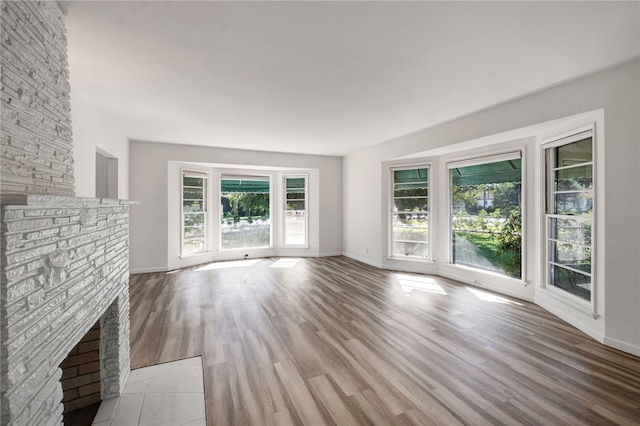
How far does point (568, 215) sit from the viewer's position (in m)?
3.20

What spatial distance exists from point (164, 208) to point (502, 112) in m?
5.76

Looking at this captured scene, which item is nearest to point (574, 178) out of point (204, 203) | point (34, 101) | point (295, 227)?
point (34, 101)

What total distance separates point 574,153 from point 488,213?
1418mm

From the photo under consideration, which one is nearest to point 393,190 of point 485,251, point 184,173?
point 485,251

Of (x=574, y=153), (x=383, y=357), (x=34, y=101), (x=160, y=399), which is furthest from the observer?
(x=574, y=153)

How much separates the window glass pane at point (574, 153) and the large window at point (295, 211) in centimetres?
487

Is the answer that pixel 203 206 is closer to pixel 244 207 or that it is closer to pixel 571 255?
pixel 244 207

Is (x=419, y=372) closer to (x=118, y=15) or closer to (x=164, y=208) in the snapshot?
(x=118, y=15)

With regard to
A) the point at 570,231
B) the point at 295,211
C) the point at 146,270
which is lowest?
the point at 146,270

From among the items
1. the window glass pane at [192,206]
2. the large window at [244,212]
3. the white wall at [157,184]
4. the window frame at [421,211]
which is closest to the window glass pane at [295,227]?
the large window at [244,212]

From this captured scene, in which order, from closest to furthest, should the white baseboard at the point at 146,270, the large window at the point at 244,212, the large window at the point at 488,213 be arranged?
the large window at the point at 488,213
the white baseboard at the point at 146,270
the large window at the point at 244,212

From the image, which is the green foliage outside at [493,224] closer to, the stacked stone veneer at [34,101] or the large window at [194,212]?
the stacked stone veneer at [34,101]

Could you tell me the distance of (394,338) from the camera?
2736mm

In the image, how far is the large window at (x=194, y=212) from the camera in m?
5.83
